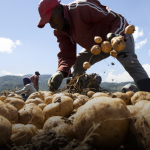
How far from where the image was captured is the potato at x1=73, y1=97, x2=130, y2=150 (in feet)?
2.40

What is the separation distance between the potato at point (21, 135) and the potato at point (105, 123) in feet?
1.23

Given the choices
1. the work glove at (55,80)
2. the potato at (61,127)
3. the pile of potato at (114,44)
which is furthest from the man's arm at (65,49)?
the potato at (61,127)

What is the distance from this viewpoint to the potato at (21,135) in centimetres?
90

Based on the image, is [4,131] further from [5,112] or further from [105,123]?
[105,123]

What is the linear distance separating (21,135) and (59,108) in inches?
23.4

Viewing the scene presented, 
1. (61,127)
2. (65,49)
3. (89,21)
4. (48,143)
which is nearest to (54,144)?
(48,143)

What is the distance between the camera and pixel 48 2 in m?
3.11

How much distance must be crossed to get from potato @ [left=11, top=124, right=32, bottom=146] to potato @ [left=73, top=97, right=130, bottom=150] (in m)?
0.38

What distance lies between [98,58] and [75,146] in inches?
147

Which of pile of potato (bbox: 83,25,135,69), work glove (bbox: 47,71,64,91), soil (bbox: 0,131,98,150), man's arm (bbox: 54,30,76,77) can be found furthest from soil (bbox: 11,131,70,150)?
man's arm (bbox: 54,30,76,77)

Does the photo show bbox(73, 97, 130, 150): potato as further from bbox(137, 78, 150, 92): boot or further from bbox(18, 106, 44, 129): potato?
bbox(137, 78, 150, 92): boot

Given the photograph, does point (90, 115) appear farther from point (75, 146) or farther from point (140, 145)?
point (140, 145)

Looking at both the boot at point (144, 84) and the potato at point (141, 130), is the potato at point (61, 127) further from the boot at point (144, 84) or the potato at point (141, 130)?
the boot at point (144, 84)

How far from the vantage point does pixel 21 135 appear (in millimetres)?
920
